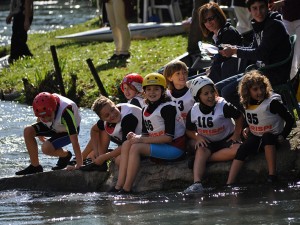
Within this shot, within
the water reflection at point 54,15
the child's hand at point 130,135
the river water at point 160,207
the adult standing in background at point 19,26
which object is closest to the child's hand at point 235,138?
the river water at point 160,207

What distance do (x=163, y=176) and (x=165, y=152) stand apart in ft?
0.78

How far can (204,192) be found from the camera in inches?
383

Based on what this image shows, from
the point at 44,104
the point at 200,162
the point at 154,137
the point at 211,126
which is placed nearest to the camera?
the point at 200,162

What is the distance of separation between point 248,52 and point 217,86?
2.00 feet

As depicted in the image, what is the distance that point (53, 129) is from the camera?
445 inches

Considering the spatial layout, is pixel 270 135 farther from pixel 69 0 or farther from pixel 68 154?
pixel 69 0

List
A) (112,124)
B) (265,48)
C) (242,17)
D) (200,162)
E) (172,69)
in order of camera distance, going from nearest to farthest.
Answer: (200,162) → (265,48) → (112,124) → (172,69) → (242,17)

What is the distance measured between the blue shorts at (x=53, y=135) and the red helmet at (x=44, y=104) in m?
0.41

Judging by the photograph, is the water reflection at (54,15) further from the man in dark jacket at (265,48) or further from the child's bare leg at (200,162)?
the child's bare leg at (200,162)

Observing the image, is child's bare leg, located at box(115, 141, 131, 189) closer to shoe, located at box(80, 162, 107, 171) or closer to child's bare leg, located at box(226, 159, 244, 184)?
shoe, located at box(80, 162, 107, 171)

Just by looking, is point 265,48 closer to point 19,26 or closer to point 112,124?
point 112,124

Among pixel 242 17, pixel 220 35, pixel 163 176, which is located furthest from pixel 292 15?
pixel 242 17

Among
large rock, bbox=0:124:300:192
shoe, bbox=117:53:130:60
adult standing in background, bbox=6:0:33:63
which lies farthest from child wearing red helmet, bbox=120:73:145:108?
adult standing in background, bbox=6:0:33:63

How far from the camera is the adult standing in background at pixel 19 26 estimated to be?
2141 centimetres
